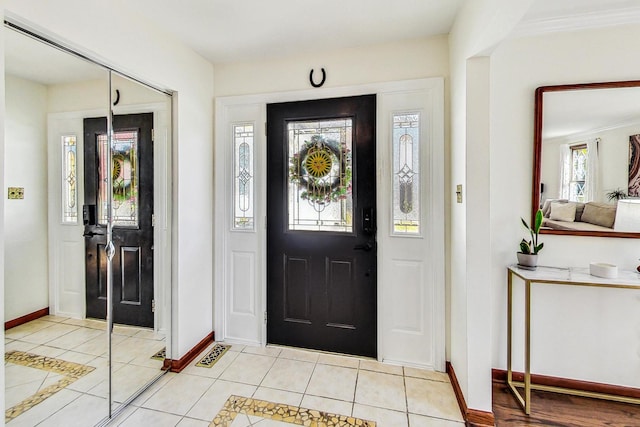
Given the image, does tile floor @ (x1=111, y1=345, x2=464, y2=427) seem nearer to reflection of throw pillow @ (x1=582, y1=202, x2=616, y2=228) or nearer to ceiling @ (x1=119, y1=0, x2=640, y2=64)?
reflection of throw pillow @ (x1=582, y1=202, x2=616, y2=228)

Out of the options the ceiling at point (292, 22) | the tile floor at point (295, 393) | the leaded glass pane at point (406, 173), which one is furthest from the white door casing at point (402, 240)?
the ceiling at point (292, 22)

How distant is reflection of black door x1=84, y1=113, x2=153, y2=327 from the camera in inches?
68.4

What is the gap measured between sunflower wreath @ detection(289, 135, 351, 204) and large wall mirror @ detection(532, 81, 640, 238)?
133 centimetres

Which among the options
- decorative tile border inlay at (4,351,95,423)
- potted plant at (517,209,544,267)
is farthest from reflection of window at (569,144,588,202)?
decorative tile border inlay at (4,351,95,423)

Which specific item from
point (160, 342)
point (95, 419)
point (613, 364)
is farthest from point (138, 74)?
point (613, 364)

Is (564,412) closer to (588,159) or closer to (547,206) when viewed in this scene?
(547,206)

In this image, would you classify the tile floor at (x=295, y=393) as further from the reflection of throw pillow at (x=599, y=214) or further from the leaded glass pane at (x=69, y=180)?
the reflection of throw pillow at (x=599, y=214)

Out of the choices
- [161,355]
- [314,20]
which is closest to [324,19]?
[314,20]

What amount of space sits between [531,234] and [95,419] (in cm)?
295

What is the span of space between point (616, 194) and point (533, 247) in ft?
1.90

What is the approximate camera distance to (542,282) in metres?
1.71

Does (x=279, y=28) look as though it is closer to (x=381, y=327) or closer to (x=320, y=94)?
(x=320, y=94)

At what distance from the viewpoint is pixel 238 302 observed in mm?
2666

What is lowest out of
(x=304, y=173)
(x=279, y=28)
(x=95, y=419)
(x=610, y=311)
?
(x=95, y=419)
